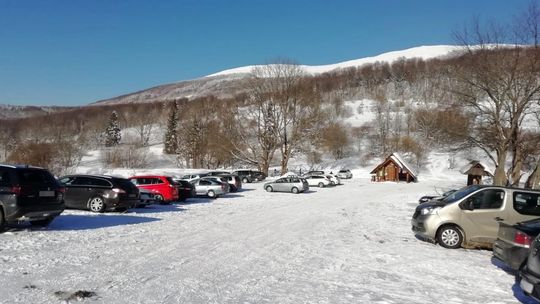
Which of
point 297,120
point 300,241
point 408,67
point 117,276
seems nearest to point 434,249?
point 300,241

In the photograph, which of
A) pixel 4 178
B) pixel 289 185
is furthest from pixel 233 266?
pixel 289 185

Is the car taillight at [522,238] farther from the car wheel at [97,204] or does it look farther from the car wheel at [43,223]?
the car wheel at [97,204]

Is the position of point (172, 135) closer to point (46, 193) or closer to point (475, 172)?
point (475, 172)

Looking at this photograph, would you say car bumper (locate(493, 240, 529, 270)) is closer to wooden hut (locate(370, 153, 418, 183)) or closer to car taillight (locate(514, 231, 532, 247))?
car taillight (locate(514, 231, 532, 247))

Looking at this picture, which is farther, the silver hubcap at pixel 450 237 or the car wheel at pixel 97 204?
the car wheel at pixel 97 204

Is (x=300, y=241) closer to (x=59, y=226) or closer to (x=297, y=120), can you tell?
(x=59, y=226)

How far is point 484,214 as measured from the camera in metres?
12.0

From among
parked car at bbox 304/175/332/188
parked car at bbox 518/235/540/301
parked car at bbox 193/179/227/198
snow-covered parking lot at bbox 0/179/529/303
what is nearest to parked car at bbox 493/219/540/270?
snow-covered parking lot at bbox 0/179/529/303

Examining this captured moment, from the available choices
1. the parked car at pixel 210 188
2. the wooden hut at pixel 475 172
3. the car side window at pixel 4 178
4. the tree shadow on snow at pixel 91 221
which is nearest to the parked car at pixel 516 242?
the tree shadow on snow at pixel 91 221

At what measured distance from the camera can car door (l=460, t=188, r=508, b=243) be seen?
38.9 ft

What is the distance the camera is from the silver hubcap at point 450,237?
12.2m

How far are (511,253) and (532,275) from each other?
7.34ft

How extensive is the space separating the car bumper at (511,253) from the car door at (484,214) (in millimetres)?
2924

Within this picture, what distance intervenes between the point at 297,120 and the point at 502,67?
3749cm
